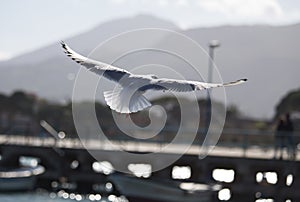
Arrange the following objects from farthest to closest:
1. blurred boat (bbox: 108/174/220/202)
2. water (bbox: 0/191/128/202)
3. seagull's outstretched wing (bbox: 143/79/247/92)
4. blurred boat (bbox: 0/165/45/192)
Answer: blurred boat (bbox: 0/165/45/192) → water (bbox: 0/191/128/202) → blurred boat (bbox: 108/174/220/202) → seagull's outstretched wing (bbox: 143/79/247/92)

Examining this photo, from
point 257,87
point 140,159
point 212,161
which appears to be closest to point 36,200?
point 140,159

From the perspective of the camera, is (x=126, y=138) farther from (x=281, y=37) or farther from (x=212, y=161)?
(x=281, y=37)

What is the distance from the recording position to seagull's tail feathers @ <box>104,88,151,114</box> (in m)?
9.66

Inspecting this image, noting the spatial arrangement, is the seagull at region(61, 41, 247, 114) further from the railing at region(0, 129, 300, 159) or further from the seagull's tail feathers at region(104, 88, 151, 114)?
the railing at region(0, 129, 300, 159)

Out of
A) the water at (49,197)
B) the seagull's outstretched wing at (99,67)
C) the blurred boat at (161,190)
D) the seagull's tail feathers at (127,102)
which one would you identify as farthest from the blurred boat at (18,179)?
the seagull's tail feathers at (127,102)

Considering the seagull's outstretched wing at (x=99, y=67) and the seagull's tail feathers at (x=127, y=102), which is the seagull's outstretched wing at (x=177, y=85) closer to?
the seagull's tail feathers at (x=127, y=102)

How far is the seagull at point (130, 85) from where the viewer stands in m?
9.64

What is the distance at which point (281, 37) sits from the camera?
583 feet

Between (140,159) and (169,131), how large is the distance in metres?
2.01

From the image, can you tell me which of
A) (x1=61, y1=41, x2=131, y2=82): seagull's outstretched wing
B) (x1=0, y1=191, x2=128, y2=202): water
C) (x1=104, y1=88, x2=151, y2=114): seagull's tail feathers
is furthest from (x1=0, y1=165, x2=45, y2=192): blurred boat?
(x1=104, y1=88, x2=151, y2=114): seagull's tail feathers

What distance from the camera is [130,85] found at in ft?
32.6

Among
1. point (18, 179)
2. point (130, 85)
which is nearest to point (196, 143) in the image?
point (18, 179)

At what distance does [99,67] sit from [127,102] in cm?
76

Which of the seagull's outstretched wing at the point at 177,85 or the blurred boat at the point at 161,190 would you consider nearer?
the seagull's outstretched wing at the point at 177,85
